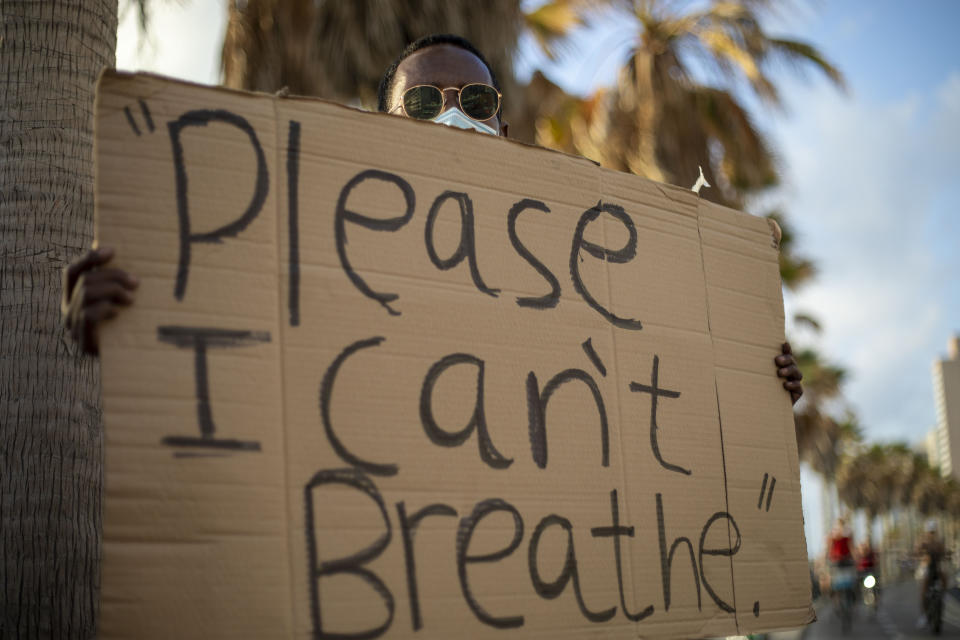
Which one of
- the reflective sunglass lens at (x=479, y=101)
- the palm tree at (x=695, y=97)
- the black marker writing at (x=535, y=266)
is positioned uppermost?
the palm tree at (x=695, y=97)

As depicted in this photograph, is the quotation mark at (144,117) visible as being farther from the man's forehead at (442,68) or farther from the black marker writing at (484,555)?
the man's forehead at (442,68)

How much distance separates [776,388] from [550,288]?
813mm

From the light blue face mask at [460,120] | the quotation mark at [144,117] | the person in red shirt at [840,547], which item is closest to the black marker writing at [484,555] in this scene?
the quotation mark at [144,117]

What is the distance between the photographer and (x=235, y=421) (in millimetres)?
1635

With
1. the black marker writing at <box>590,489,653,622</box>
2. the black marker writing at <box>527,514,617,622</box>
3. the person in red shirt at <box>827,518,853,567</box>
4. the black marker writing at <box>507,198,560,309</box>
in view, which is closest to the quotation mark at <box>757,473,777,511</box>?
the black marker writing at <box>590,489,653,622</box>

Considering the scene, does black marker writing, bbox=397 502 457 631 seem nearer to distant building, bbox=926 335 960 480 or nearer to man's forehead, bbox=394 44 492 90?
man's forehead, bbox=394 44 492 90

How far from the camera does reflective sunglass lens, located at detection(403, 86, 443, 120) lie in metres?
2.74

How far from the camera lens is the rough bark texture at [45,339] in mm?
2189

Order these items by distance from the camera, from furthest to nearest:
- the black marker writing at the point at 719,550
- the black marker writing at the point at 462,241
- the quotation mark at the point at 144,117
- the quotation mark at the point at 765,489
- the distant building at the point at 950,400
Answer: the distant building at the point at 950,400 < the quotation mark at the point at 765,489 < the black marker writing at the point at 719,550 < the black marker writing at the point at 462,241 < the quotation mark at the point at 144,117

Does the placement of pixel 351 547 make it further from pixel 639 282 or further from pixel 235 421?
pixel 639 282

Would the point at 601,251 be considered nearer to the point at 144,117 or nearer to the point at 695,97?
the point at 144,117

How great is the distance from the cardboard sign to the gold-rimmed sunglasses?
2.05 feet

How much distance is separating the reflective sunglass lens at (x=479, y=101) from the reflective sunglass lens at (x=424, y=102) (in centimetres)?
8

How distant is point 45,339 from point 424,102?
49.8 inches
